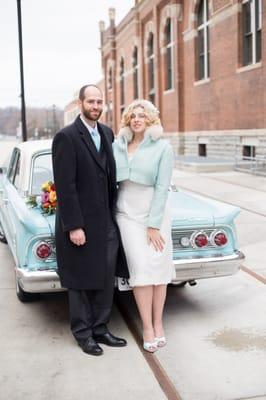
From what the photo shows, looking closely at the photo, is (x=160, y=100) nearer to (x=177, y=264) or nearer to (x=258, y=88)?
(x=258, y=88)

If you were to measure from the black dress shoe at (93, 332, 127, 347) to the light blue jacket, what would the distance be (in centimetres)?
94

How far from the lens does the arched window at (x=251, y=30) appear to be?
21.2 m

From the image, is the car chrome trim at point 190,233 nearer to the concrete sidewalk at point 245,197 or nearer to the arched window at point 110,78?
the concrete sidewalk at point 245,197

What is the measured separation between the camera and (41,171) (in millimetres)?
5742

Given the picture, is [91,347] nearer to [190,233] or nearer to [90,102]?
[190,233]

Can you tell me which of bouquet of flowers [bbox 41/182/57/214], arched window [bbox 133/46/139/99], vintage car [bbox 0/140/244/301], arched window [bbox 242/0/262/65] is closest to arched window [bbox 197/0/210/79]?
arched window [bbox 242/0/262/65]

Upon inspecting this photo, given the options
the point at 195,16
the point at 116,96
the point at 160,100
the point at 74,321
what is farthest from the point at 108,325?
the point at 116,96

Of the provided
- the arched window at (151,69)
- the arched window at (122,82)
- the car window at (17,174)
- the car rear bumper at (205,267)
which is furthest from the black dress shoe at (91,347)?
the arched window at (122,82)

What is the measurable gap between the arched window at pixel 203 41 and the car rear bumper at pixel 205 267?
22.9 m

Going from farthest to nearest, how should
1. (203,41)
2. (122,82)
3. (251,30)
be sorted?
(122,82) < (203,41) < (251,30)

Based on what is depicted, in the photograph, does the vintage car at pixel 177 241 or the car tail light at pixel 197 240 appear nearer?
the vintage car at pixel 177 241

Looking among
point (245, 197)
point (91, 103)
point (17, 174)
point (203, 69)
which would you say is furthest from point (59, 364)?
point (203, 69)

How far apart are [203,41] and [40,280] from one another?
24810 mm

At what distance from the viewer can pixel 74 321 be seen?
4.17m
